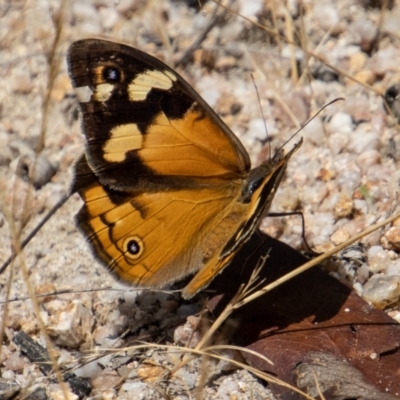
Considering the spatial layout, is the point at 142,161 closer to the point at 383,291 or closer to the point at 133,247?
the point at 133,247

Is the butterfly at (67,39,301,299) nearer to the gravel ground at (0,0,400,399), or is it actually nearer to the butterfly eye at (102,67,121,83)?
the butterfly eye at (102,67,121,83)

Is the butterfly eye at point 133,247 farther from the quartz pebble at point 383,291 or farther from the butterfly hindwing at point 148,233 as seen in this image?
the quartz pebble at point 383,291

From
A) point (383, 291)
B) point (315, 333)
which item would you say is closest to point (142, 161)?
point (315, 333)

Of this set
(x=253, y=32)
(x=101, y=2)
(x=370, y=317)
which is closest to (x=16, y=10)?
(x=101, y=2)

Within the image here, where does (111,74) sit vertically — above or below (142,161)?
above

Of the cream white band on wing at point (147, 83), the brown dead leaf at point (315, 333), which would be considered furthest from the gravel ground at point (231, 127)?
the cream white band on wing at point (147, 83)
